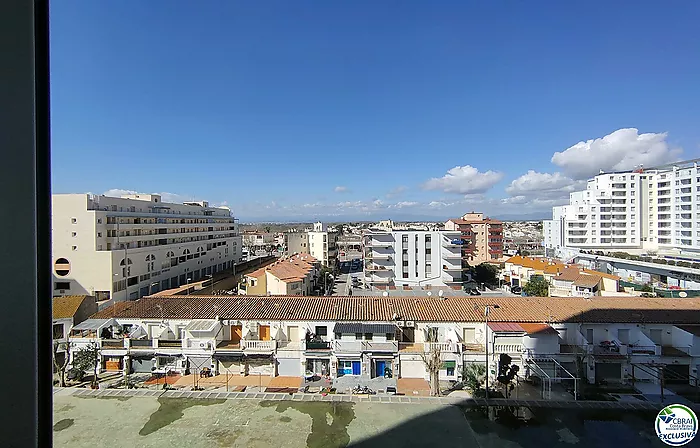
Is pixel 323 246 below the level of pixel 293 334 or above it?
above

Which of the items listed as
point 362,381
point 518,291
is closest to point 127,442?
point 362,381

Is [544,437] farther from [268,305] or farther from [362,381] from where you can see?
[268,305]

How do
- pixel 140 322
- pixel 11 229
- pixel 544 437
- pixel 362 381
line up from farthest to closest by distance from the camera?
1. pixel 140 322
2. pixel 362 381
3. pixel 544 437
4. pixel 11 229

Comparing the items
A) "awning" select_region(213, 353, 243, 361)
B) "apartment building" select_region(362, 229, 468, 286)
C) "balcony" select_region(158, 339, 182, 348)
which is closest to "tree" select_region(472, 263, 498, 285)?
"apartment building" select_region(362, 229, 468, 286)

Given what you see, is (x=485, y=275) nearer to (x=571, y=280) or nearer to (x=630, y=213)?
(x=571, y=280)

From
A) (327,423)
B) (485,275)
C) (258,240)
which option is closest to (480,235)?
(485,275)

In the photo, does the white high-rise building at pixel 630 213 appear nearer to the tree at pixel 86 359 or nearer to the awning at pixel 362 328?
the awning at pixel 362 328
